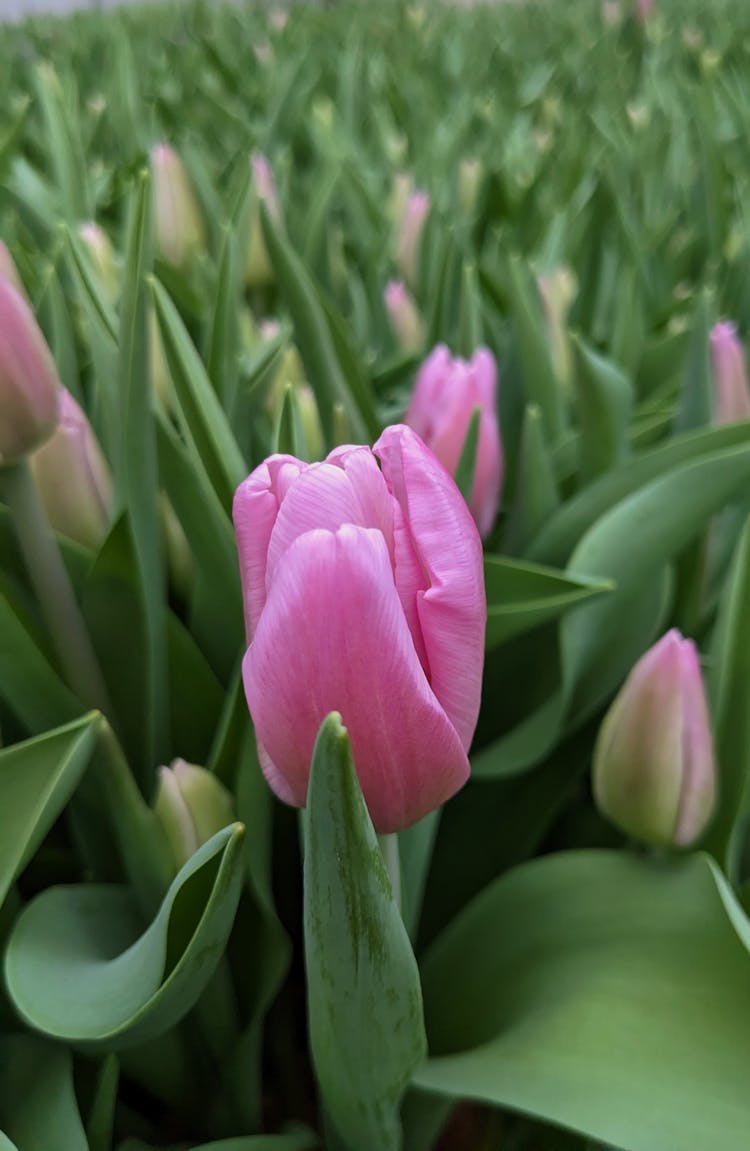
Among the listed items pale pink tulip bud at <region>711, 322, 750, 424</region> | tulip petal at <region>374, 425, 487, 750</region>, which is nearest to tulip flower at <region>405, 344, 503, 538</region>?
pale pink tulip bud at <region>711, 322, 750, 424</region>

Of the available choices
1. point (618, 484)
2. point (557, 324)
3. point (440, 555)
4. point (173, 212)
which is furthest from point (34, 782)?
point (173, 212)

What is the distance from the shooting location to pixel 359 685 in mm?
240

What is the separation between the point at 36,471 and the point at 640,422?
0.33 meters

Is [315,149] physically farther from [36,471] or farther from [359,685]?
[359,685]

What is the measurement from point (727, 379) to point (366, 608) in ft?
1.14

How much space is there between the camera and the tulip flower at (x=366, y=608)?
23 centimetres

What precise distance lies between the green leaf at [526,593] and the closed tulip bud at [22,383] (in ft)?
0.55

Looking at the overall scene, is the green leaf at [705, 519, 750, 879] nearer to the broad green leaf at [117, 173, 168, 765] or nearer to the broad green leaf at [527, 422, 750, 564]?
the broad green leaf at [527, 422, 750, 564]

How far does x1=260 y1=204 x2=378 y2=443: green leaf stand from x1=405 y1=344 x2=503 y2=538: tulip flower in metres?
0.04

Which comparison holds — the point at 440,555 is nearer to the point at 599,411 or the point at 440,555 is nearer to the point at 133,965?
the point at 133,965

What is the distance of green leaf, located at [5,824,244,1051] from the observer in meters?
0.30

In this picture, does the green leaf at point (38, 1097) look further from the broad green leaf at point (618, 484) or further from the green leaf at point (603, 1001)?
the broad green leaf at point (618, 484)

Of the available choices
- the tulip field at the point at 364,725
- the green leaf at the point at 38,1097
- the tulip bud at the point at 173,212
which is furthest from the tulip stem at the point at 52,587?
the tulip bud at the point at 173,212

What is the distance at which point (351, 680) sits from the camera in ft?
0.79
